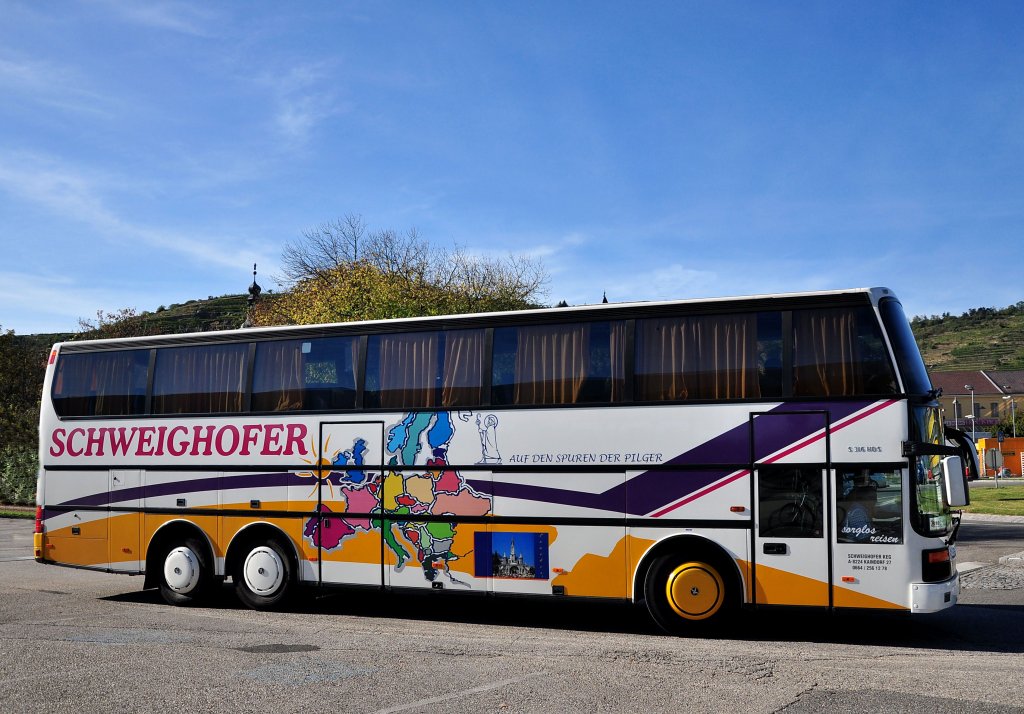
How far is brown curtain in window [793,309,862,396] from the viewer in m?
9.69

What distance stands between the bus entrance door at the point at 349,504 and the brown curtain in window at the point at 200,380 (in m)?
1.54

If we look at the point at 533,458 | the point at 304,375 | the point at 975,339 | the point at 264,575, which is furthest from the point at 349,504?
the point at 975,339

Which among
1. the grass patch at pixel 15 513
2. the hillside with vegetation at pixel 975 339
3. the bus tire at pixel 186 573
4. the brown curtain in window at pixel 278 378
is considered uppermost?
the hillside with vegetation at pixel 975 339

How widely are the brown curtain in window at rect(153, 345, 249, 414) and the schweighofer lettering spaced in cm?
27

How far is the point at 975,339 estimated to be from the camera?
176375 millimetres

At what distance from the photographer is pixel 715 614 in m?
10.1

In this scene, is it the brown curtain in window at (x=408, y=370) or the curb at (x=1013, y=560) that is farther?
the curb at (x=1013, y=560)

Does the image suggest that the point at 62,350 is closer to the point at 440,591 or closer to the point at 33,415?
the point at 440,591

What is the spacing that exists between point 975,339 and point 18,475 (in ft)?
569

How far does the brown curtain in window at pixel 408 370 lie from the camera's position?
37.9 ft

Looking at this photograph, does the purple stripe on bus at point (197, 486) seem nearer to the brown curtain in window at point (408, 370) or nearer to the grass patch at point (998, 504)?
the brown curtain in window at point (408, 370)

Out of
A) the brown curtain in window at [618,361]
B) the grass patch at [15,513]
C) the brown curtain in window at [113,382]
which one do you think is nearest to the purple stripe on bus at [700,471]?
the brown curtain in window at [618,361]

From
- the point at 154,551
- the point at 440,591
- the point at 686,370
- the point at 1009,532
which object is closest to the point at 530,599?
the point at 440,591

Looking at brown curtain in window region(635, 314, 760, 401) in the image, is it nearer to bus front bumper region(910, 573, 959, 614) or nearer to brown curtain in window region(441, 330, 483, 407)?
brown curtain in window region(441, 330, 483, 407)
